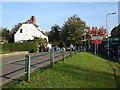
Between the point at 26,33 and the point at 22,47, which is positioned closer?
the point at 22,47

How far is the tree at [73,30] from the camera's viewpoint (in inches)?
1716

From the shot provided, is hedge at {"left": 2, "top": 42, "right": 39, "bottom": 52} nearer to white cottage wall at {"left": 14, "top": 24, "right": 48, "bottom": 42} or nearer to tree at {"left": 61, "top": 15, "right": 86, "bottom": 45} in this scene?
white cottage wall at {"left": 14, "top": 24, "right": 48, "bottom": 42}

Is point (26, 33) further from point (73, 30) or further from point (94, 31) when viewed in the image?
point (94, 31)

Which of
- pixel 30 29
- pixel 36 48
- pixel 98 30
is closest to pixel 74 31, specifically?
pixel 30 29

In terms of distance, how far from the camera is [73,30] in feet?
148

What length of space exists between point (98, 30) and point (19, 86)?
64.4 meters

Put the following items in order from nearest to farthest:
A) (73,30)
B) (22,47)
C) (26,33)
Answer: (22,47)
(26,33)
(73,30)

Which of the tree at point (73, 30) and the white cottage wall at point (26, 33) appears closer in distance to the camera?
the white cottage wall at point (26, 33)

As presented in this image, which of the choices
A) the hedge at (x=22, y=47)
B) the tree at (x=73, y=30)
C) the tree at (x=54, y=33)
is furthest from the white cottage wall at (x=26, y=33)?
the tree at (x=54, y=33)

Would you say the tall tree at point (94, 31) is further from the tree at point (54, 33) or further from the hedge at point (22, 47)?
→ the hedge at point (22, 47)

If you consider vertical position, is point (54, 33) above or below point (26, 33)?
above

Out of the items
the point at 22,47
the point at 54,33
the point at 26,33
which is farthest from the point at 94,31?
the point at 22,47

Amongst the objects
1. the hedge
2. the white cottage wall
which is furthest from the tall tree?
the hedge

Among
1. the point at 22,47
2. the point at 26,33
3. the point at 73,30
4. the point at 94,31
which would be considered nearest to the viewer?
the point at 22,47
